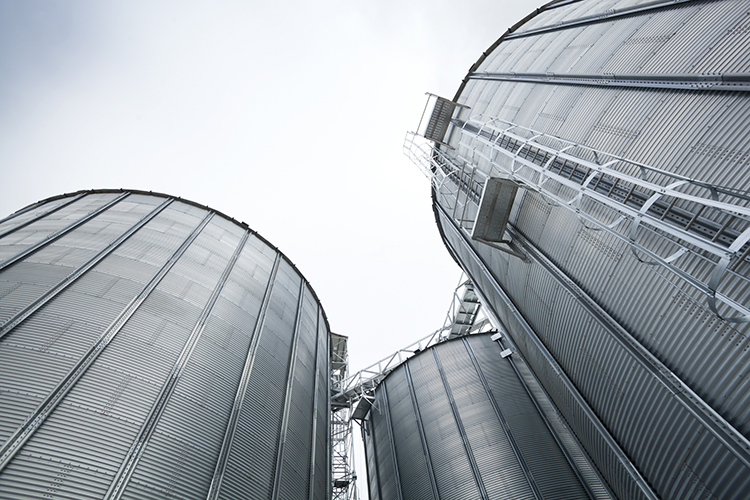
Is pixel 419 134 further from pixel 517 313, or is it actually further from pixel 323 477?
pixel 323 477

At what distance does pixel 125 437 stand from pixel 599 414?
10.1m

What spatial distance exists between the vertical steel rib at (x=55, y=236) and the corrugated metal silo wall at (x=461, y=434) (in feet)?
49.8

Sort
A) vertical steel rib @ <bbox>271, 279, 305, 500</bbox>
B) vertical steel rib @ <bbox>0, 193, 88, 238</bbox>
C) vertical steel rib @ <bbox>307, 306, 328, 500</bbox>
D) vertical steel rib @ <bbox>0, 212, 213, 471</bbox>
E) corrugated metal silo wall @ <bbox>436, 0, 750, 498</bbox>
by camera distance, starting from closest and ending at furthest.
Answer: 1. corrugated metal silo wall @ <bbox>436, 0, 750, 498</bbox>
2. vertical steel rib @ <bbox>0, 212, 213, 471</bbox>
3. vertical steel rib @ <bbox>271, 279, 305, 500</bbox>
4. vertical steel rib @ <bbox>307, 306, 328, 500</bbox>
5. vertical steel rib @ <bbox>0, 193, 88, 238</bbox>

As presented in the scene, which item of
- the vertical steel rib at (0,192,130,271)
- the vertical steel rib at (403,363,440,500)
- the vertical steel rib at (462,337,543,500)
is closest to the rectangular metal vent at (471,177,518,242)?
the vertical steel rib at (462,337,543,500)

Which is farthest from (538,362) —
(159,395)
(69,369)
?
(69,369)

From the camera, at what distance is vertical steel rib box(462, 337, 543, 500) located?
13797 millimetres

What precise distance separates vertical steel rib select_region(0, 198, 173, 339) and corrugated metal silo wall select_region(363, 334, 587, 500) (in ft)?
45.1

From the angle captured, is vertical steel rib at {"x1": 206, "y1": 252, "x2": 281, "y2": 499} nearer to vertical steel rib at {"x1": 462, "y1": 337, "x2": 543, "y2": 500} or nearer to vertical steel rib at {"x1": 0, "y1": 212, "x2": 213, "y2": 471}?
vertical steel rib at {"x1": 0, "y1": 212, "x2": 213, "y2": 471}

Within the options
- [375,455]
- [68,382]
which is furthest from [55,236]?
[375,455]

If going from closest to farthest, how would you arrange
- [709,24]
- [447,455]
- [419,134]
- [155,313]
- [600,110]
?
[709,24]
[600,110]
[155,313]
[447,455]
[419,134]

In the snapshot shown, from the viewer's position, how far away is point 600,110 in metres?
9.71

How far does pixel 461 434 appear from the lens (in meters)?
16.4

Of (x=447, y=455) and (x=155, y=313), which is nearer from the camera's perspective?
(x=155, y=313)

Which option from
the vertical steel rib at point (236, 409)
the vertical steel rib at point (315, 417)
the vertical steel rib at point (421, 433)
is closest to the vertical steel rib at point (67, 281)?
the vertical steel rib at point (236, 409)
